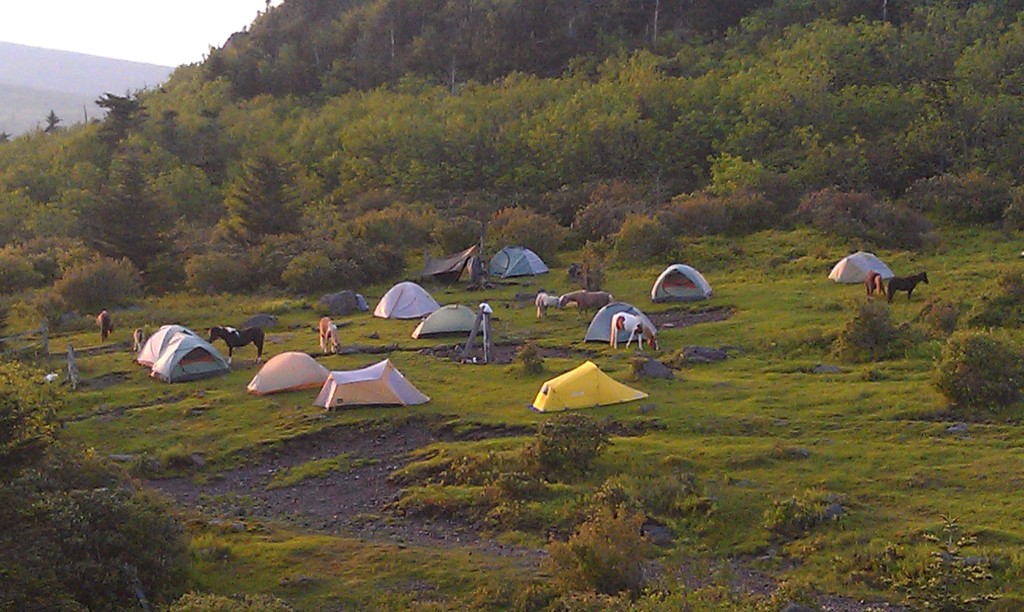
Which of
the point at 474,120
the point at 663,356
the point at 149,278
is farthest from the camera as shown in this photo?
the point at 474,120

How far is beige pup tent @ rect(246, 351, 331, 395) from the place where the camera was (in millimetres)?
20172

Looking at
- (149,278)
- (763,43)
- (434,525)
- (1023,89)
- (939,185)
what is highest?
(763,43)

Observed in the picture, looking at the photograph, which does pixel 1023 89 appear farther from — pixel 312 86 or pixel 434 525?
pixel 312 86

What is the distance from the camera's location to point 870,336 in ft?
65.7

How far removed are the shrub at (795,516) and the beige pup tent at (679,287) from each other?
16617 mm

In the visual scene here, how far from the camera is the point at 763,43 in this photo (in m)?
60.1

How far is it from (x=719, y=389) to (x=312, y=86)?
62.7 meters

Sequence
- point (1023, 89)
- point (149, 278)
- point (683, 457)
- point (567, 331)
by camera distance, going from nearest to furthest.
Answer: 1. point (683, 457)
2. point (567, 331)
3. point (149, 278)
4. point (1023, 89)

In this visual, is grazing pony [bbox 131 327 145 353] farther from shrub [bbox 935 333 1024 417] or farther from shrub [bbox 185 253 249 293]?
shrub [bbox 935 333 1024 417]

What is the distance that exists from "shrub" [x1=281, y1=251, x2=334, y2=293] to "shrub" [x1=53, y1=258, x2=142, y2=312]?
541cm

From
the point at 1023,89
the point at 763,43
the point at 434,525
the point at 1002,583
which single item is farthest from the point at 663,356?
the point at 763,43

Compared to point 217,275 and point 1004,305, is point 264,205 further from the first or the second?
point 1004,305

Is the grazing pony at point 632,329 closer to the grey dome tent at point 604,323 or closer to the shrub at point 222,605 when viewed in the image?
the grey dome tent at point 604,323

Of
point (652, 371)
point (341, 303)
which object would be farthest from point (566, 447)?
point (341, 303)
